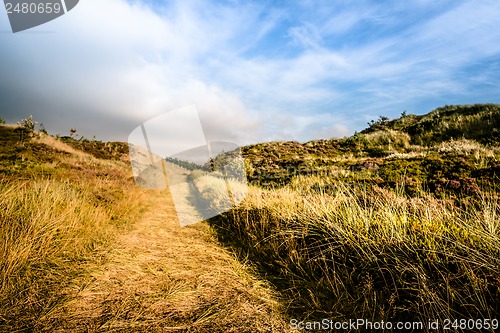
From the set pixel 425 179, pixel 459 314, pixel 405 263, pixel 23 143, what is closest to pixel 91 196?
pixel 405 263

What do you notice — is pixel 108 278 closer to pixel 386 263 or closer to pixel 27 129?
pixel 386 263

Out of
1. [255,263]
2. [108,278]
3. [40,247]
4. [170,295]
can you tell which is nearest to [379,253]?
[255,263]

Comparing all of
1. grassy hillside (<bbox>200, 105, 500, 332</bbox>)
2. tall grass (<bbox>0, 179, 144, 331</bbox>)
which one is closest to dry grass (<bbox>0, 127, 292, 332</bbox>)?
tall grass (<bbox>0, 179, 144, 331</bbox>)

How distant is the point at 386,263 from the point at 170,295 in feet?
7.27

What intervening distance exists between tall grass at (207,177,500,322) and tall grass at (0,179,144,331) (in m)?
2.35

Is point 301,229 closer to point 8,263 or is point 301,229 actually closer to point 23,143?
point 8,263

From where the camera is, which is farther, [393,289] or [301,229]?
[301,229]

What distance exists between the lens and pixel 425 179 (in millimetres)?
5539

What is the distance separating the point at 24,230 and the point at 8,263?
0.56m

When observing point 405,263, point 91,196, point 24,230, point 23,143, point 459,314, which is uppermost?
point 23,143

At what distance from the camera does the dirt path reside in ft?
6.49

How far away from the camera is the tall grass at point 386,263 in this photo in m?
1.70

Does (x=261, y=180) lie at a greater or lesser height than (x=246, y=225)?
greater

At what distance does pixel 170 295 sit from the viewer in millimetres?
Result: 2404
